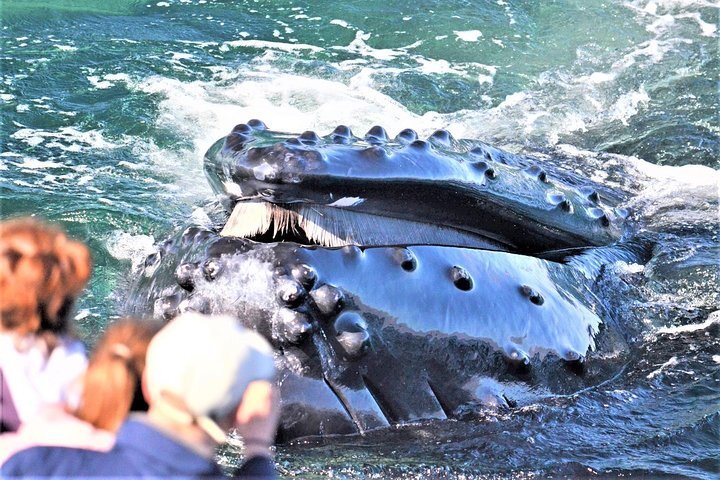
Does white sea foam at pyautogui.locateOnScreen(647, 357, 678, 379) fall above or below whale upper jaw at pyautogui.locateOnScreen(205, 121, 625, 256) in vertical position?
below

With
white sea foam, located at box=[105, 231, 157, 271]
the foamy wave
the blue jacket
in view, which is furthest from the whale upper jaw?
the foamy wave

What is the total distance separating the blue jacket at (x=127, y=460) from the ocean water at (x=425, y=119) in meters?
1.59

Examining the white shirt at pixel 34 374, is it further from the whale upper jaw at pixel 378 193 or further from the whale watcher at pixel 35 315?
the whale upper jaw at pixel 378 193

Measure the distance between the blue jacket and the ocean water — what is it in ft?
5.22

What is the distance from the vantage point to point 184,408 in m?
2.55

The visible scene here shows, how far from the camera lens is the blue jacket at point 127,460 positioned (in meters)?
2.54

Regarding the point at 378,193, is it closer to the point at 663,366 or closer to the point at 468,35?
the point at 663,366

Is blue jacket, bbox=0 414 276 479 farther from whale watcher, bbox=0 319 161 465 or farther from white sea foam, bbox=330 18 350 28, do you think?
white sea foam, bbox=330 18 350 28

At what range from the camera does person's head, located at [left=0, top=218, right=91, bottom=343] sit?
9.41ft

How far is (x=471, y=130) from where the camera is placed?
372 inches

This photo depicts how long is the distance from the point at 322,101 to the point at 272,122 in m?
0.80

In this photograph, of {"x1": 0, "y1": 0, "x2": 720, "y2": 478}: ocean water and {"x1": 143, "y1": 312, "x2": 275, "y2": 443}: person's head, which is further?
{"x1": 0, "y1": 0, "x2": 720, "y2": 478}: ocean water

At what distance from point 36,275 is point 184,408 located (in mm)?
649

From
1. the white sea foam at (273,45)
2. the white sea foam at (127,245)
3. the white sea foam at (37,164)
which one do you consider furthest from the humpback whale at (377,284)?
the white sea foam at (273,45)
